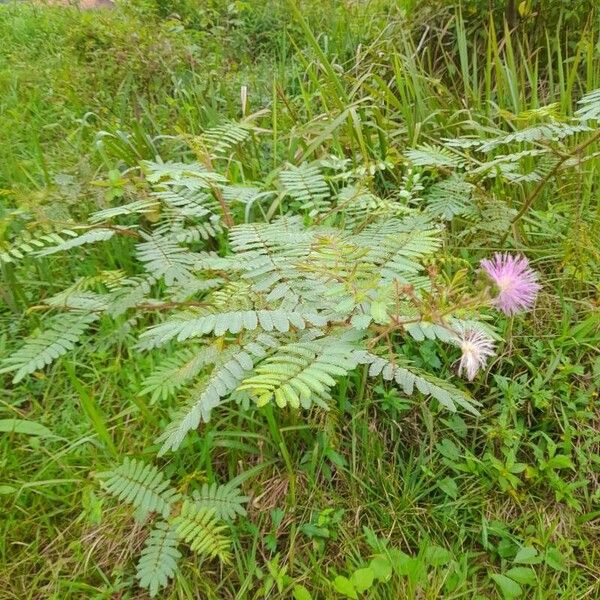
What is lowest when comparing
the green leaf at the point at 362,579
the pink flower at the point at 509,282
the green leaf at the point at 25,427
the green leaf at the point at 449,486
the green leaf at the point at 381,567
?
the green leaf at the point at 449,486

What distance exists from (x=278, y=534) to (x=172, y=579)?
0.26 m

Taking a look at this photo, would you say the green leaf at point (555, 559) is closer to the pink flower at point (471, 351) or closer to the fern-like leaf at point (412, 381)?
the fern-like leaf at point (412, 381)

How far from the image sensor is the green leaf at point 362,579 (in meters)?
1.24

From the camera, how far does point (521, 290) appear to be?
1.01 m

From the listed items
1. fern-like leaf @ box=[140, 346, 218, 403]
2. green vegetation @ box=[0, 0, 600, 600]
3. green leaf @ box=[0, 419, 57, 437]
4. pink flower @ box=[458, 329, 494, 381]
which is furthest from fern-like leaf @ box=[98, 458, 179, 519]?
pink flower @ box=[458, 329, 494, 381]

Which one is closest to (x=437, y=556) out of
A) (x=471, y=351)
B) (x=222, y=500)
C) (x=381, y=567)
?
(x=381, y=567)

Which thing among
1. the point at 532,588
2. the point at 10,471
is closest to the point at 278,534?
the point at 532,588

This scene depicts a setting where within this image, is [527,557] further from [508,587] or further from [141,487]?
[141,487]

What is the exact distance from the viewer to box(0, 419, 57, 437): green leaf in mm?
1498

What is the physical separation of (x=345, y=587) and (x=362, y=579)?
0.04m

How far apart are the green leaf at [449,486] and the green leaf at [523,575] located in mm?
201

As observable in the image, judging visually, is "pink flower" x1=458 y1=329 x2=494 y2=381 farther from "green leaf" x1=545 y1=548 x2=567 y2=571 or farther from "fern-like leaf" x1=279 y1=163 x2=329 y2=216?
"fern-like leaf" x1=279 y1=163 x2=329 y2=216

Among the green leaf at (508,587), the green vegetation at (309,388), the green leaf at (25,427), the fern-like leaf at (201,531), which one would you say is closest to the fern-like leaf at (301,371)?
the green vegetation at (309,388)

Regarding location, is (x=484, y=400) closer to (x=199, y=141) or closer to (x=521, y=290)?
(x=521, y=290)
